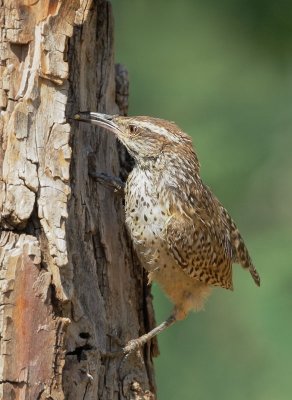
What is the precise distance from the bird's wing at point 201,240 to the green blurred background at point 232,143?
1707 mm

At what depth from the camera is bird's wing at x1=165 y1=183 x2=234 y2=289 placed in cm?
537

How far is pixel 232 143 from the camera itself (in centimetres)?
848

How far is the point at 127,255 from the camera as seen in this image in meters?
5.37

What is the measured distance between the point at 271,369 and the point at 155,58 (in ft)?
9.23

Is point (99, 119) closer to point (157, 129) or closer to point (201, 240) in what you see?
point (157, 129)

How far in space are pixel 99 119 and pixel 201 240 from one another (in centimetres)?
82

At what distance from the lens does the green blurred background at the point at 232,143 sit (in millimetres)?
7742

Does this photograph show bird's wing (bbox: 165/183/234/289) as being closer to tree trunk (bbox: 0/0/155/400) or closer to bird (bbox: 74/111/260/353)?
bird (bbox: 74/111/260/353)

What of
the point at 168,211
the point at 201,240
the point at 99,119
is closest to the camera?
the point at 99,119

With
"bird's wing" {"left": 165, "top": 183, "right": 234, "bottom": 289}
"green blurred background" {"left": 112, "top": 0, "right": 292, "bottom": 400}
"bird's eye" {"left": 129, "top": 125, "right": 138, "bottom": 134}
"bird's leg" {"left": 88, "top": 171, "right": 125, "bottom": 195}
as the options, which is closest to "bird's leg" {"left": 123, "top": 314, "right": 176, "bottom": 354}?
"bird's wing" {"left": 165, "top": 183, "right": 234, "bottom": 289}

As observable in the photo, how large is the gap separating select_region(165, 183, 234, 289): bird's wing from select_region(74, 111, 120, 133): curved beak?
18.9 inches

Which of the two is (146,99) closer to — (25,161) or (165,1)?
(165,1)

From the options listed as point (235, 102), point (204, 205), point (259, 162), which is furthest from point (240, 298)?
point (204, 205)

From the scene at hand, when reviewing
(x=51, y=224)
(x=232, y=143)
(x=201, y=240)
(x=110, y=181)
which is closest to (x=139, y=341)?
(x=201, y=240)
